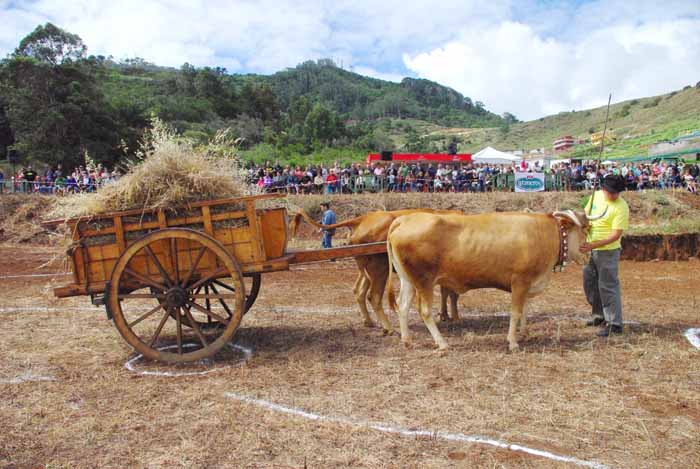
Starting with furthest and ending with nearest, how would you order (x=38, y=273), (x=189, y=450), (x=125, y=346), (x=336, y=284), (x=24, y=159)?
(x=24, y=159) → (x=38, y=273) → (x=336, y=284) → (x=125, y=346) → (x=189, y=450)

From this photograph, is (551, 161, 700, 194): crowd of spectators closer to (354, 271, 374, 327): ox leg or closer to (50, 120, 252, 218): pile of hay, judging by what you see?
(354, 271, 374, 327): ox leg

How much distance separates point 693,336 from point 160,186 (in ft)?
22.5

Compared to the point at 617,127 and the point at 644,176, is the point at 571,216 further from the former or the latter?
the point at 617,127

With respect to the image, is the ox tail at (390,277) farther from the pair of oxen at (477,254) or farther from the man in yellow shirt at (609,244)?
the man in yellow shirt at (609,244)

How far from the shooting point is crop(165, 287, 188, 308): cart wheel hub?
6367mm

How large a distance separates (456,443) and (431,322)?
2.64 meters

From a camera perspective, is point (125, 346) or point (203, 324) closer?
point (125, 346)

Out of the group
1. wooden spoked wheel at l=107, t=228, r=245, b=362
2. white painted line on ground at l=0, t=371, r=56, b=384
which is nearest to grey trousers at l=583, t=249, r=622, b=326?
wooden spoked wheel at l=107, t=228, r=245, b=362

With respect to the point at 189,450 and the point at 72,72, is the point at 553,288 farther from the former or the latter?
the point at 72,72

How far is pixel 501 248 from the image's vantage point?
22.4ft

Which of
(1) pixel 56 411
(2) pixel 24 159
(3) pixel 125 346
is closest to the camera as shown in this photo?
(1) pixel 56 411

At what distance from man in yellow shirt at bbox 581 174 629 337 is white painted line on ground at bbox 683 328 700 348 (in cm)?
81

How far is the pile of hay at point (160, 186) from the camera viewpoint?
632cm

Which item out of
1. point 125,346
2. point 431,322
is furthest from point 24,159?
point 431,322
